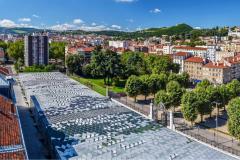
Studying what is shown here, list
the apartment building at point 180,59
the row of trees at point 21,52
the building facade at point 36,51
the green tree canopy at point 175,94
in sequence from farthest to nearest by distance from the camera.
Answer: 1. the row of trees at point 21,52
2. the building facade at point 36,51
3. the apartment building at point 180,59
4. the green tree canopy at point 175,94

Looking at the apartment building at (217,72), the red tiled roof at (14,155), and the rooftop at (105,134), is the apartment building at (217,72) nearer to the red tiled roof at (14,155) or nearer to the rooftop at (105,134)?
the rooftop at (105,134)

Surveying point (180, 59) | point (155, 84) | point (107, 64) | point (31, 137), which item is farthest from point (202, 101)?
point (180, 59)

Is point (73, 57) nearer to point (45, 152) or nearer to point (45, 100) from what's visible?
point (45, 100)

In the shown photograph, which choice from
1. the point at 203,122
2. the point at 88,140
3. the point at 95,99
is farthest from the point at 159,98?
the point at 88,140

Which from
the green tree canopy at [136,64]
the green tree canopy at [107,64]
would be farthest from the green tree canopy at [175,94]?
the green tree canopy at [136,64]

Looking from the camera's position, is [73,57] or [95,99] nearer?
[95,99]

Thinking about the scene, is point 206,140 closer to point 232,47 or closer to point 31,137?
point 31,137
